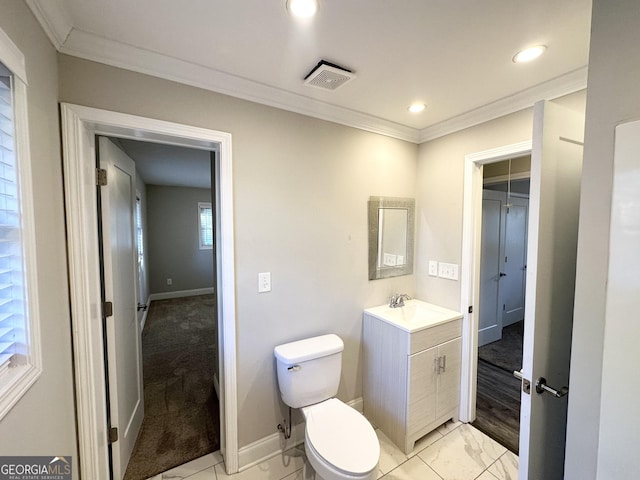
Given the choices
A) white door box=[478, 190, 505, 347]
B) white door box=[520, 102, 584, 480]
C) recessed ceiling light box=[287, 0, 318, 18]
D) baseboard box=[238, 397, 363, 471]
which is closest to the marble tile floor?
baseboard box=[238, 397, 363, 471]

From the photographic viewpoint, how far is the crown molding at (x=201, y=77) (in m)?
1.27

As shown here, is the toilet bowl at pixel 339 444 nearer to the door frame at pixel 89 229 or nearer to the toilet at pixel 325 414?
the toilet at pixel 325 414

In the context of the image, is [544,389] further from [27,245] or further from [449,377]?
[27,245]

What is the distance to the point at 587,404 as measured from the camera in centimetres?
85

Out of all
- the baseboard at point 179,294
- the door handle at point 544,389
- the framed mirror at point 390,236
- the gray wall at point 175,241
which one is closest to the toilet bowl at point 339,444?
the door handle at point 544,389

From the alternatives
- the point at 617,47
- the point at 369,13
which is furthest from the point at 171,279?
the point at 617,47

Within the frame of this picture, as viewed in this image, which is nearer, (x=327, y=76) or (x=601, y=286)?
(x=601, y=286)

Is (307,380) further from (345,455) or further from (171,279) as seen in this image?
(171,279)

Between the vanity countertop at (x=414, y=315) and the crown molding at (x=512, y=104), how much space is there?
1.46 meters

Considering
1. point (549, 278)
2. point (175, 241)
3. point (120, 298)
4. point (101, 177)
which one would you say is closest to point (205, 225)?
point (175, 241)

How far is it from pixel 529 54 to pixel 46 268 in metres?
2.36

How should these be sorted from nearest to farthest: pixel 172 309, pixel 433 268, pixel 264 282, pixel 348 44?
pixel 348 44 → pixel 264 282 → pixel 433 268 → pixel 172 309

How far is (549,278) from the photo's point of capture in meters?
1.10

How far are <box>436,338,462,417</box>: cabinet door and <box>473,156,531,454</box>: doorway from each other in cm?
44
